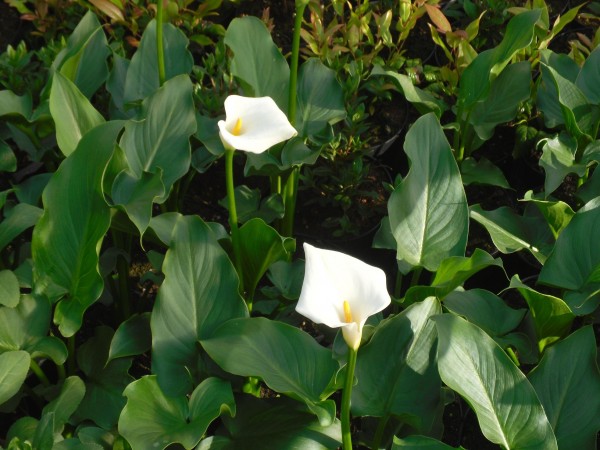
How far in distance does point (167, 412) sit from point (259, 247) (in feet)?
1.45

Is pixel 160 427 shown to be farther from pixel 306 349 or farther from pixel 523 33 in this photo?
pixel 523 33

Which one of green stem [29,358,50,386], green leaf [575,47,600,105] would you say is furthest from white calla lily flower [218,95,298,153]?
green leaf [575,47,600,105]

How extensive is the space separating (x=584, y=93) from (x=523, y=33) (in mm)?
336

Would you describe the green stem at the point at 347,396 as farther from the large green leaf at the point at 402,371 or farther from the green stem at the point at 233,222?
the green stem at the point at 233,222

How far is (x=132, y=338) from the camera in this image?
70.2 inches

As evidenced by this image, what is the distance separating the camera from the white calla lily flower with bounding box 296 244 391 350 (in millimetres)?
1229

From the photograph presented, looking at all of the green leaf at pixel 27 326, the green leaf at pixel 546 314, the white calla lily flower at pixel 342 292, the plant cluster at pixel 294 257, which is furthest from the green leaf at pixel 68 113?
the green leaf at pixel 546 314

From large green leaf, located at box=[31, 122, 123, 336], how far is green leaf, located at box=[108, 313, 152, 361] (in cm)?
11

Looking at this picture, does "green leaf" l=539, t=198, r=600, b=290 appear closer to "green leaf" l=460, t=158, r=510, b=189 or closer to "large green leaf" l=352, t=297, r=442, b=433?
"large green leaf" l=352, t=297, r=442, b=433

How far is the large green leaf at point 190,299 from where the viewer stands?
1629 millimetres

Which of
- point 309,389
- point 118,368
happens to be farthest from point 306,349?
point 118,368

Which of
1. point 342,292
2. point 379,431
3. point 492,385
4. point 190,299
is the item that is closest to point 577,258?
point 492,385

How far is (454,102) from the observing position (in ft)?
8.38

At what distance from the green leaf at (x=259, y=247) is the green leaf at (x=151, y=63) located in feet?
2.05
